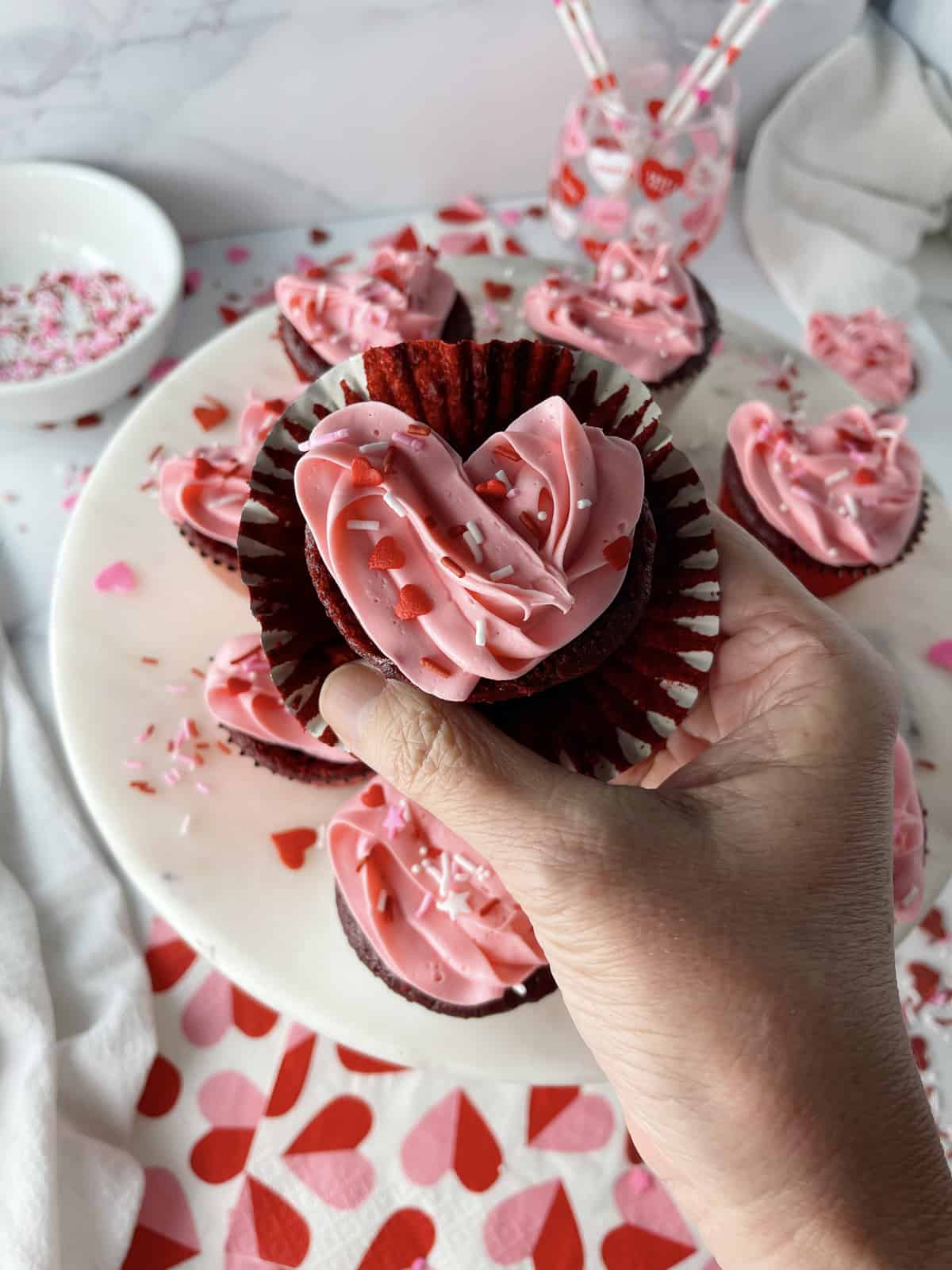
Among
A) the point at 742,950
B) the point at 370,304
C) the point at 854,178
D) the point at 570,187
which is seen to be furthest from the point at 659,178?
the point at 742,950

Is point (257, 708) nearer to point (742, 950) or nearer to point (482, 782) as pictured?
point (482, 782)

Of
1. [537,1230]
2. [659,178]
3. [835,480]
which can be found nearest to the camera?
[537,1230]

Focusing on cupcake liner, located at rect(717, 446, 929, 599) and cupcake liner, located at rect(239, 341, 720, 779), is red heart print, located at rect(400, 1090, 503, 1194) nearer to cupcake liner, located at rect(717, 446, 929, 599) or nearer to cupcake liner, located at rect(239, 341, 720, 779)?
cupcake liner, located at rect(239, 341, 720, 779)

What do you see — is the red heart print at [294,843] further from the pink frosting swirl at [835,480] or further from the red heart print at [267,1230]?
the pink frosting swirl at [835,480]

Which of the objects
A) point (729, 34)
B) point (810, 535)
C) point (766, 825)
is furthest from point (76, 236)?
point (766, 825)

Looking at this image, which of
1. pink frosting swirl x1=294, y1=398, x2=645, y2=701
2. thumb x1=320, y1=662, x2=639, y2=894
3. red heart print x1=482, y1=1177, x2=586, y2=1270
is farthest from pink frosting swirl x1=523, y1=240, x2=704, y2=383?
red heart print x1=482, y1=1177, x2=586, y2=1270

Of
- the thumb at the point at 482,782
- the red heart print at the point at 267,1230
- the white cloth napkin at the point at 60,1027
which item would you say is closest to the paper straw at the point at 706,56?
the thumb at the point at 482,782
